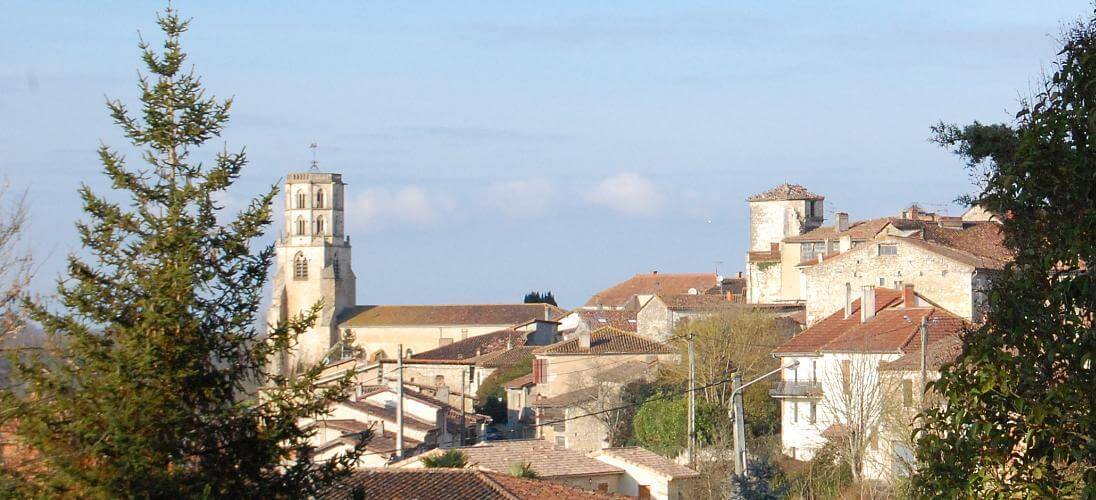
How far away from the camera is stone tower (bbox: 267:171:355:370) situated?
118688 millimetres

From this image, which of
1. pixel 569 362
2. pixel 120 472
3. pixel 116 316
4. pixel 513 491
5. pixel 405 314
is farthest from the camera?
pixel 405 314

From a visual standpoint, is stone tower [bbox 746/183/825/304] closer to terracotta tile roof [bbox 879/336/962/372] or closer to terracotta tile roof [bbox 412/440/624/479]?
terracotta tile roof [bbox 879/336/962/372]

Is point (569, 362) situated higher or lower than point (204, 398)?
lower

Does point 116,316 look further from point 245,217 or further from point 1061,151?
point 1061,151

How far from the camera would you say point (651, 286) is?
9956 centimetres

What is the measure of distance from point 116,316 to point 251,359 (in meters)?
0.99

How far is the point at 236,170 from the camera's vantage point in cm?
995

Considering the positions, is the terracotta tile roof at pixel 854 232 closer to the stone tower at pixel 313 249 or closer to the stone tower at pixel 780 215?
the stone tower at pixel 780 215

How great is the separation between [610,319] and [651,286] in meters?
24.2

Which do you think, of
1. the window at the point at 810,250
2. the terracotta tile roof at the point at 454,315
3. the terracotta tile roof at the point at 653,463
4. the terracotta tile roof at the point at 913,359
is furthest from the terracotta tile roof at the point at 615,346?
the terracotta tile roof at the point at 454,315

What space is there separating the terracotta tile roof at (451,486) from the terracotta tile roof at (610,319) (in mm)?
43410

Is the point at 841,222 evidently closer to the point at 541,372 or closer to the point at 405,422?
the point at 541,372

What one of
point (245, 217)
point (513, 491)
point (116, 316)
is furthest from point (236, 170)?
point (513, 491)

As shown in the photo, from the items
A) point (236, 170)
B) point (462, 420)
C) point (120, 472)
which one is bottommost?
point (462, 420)
